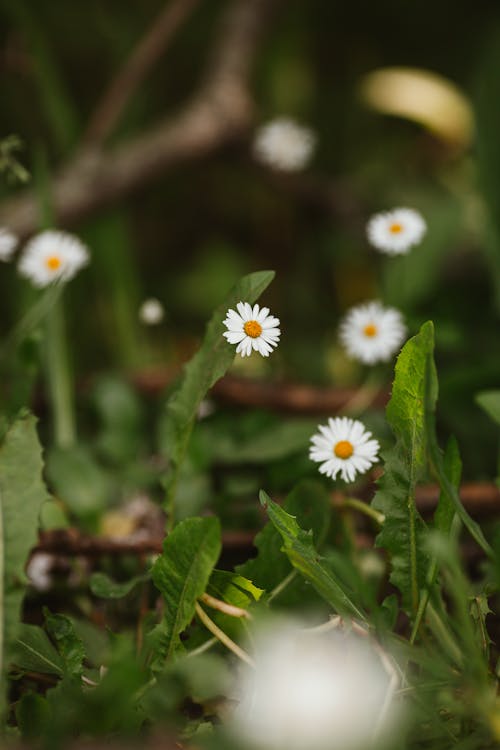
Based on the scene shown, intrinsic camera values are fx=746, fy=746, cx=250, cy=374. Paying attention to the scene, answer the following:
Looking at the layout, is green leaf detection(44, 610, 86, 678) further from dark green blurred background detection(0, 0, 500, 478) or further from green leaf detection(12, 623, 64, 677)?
dark green blurred background detection(0, 0, 500, 478)

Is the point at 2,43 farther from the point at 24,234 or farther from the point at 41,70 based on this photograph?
the point at 24,234

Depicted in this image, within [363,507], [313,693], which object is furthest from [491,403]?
[313,693]

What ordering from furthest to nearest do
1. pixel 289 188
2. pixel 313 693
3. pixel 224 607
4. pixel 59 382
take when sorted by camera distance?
pixel 289 188 < pixel 59 382 < pixel 224 607 < pixel 313 693

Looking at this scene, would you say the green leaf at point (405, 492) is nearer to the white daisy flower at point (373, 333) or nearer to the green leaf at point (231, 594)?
the green leaf at point (231, 594)

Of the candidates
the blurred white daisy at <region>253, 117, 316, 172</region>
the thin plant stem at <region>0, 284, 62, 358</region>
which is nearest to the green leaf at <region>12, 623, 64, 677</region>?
the thin plant stem at <region>0, 284, 62, 358</region>

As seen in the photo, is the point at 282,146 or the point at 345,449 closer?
the point at 345,449

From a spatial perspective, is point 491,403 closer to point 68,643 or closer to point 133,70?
point 68,643
